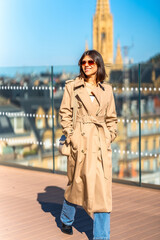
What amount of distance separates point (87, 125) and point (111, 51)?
132 meters

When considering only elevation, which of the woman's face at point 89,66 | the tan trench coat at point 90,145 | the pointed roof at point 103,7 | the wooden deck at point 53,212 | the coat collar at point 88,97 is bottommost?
the wooden deck at point 53,212

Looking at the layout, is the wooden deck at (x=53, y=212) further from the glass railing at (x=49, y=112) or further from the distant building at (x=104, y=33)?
the distant building at (x=104, y=33)

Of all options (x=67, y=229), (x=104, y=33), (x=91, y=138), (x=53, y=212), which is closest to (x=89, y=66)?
(x=91, y=138)

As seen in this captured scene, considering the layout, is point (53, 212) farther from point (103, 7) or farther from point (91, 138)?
point (103, 7)

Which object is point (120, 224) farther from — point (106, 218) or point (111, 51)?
point (111, 51)

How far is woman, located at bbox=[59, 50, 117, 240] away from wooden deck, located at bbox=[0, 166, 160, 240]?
0.65m

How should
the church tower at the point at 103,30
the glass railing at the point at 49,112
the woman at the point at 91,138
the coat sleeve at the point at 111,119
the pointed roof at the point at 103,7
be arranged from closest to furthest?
the woman at the point at 91,138 → the coat sleeve at the point at 111,119 → the glass railing at the point at 49,112 → the church tower at the point at 103,30 → the pointed roof at the point at 103,7

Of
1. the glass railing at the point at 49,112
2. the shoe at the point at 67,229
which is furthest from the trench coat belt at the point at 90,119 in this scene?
the glass railing at the point at 49,112

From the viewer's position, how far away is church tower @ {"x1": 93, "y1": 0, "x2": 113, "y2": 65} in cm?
13438

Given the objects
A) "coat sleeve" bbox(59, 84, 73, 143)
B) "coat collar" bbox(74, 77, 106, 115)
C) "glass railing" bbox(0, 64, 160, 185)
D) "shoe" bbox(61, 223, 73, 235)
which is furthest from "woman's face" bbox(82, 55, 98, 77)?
"glass railing" bbox(0, 64, 160, 185)

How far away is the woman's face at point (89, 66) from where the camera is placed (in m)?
4.64

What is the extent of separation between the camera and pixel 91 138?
460 centimetres

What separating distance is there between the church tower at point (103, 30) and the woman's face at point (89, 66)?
123810 mm

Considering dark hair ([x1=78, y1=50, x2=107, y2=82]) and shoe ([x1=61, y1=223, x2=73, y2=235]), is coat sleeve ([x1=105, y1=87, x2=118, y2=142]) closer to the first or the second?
dark hair ([x1=78, y1=50, x2=107, y2=82])
